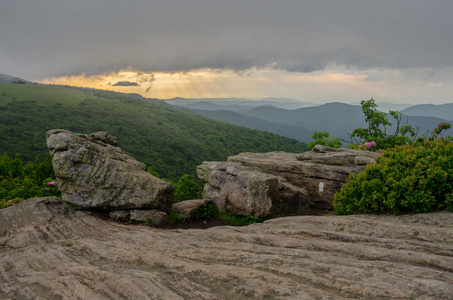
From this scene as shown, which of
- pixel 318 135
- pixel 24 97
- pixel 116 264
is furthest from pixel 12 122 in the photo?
pixel 116 264

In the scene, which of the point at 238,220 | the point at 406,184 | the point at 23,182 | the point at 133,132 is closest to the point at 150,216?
the point at 238,220

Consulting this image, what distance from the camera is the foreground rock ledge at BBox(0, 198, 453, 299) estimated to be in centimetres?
548

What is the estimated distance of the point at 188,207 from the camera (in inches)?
574

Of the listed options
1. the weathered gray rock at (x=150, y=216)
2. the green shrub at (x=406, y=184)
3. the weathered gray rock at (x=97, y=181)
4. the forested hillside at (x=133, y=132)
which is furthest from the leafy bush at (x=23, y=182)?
the forested hillside at (x=133, y=132)

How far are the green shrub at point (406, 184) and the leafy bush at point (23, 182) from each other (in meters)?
16.3

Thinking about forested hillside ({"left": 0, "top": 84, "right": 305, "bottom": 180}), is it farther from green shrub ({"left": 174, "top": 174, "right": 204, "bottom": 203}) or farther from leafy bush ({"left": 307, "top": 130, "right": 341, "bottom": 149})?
green shrub ({"left": 174, "top": 174, "right": 204, "bottom": 203})

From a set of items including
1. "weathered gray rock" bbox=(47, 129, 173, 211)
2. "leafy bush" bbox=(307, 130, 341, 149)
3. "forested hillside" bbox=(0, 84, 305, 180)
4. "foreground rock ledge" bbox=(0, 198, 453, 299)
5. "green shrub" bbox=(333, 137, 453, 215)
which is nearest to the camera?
"foreground rock ledge" bbox=(0, 198, 453, 299)

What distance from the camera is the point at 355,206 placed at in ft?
37.2

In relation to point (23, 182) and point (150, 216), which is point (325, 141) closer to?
point (150, 216)

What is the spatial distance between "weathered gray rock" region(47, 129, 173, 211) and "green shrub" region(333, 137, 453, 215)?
8.44 meters

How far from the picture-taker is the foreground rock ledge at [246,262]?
5.48 meters

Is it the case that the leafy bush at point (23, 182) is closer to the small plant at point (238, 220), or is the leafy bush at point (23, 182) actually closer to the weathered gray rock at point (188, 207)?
the weathered gray rock at point (188, 207)

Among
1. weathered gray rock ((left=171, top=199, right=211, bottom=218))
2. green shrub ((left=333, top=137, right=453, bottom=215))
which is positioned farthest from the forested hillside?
green shrub ((left=333, top=137, right=453, bottom=215))

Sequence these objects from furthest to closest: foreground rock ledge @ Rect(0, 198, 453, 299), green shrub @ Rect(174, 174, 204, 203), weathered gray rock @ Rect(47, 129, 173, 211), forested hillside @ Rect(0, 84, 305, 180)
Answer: forested hillside @ Rect(0, 84, 305, 180) → green shrub @ Rect(174, 174, 204, 203) → weathered gray rock @ Rect(47, 129, 173, 211) → foreground rock ledge @ Rect(0, 198, 453, 299)
